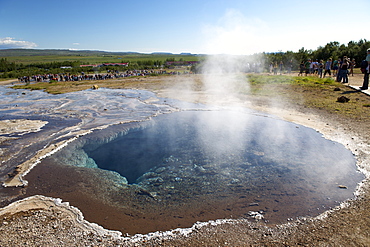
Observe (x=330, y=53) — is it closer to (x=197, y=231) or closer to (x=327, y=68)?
(x=327, y=68)

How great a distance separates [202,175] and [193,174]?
21 centimetres

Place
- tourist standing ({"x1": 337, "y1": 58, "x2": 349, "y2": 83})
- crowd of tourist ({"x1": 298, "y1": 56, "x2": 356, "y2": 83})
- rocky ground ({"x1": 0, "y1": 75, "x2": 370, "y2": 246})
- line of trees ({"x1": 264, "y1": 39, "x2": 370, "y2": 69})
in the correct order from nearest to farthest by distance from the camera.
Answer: rocky ground ({"x1": 0, "y1": 75, "x2": 370, "y2": 246}) → tourist standing ({"x1": 337, "y1": 58, "x2": 349, "y2": 83}) → crowd of tourist ({"x1": 298, "y1": 56, "x2": 356, "y2": 83}) → line of trees ({"x1": 264, "y1": 39, "x2": 370, "y2": 69})

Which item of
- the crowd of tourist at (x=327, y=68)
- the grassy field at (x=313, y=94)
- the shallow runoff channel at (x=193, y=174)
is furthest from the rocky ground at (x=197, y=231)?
the crowd of tourist at (x=327, y=68)

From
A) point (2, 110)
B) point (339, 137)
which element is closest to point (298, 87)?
point (339, 137)

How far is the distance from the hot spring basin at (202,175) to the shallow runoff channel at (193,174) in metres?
0.02

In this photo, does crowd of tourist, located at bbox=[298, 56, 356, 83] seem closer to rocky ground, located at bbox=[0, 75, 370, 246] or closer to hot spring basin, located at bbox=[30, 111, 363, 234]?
hot spring basin, located at bbox=[30, 111, 363, 234]

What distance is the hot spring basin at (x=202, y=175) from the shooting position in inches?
160

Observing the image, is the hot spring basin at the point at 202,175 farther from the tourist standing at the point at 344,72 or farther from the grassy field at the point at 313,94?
the tourist standing at the point at 344,72

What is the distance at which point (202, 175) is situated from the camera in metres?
5.28

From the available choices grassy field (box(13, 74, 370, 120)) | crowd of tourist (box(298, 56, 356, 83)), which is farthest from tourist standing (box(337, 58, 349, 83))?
grassy field (box(13, 74, 370, 120))

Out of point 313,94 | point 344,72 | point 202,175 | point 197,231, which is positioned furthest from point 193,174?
point 344,72

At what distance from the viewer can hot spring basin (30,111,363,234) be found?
13.3 feet

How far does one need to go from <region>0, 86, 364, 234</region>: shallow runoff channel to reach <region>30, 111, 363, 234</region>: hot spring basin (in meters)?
0.02

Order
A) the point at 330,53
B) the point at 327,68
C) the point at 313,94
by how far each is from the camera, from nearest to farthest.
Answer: the point at 313,94 < the point at 327,68 < the point at 330,53
